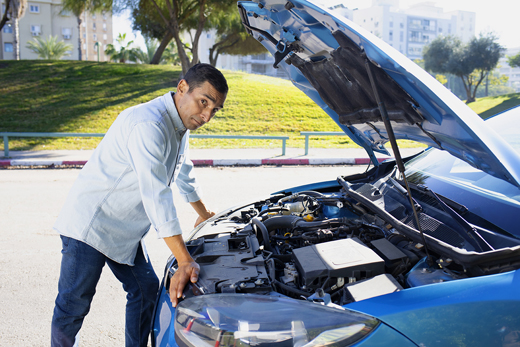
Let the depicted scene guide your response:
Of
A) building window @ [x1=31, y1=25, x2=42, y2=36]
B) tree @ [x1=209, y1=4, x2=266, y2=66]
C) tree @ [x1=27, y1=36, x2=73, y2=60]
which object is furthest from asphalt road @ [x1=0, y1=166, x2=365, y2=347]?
building window @ [x1=31, y1=25, x2=42, y2=36]

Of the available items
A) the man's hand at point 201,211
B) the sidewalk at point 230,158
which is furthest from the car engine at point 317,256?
the sidewalk at point 230,158

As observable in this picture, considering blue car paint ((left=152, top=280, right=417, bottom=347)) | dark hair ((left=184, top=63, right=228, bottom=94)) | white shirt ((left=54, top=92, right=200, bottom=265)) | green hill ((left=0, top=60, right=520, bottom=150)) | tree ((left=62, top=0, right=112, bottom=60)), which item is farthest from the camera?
tree ((left=62, top=0, right=112, bottom=60))

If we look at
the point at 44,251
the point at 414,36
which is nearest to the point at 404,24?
the point at 414,36

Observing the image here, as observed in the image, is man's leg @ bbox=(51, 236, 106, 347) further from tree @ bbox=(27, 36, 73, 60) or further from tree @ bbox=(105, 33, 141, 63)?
tree @ bbox=(27, 36, 73, 60)

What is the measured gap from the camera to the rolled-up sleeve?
1.79 m

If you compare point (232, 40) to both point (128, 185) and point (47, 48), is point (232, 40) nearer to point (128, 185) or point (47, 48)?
point (128, 185)

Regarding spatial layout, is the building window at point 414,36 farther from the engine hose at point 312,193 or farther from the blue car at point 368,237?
the blue car at point 368,237

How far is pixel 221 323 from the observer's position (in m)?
1.39

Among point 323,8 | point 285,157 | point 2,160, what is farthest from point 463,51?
point 323,8

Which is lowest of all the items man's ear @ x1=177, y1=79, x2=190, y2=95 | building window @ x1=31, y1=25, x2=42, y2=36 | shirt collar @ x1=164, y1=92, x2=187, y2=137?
shirt collar @ x1=164, y1=92, x2=187, y2=137

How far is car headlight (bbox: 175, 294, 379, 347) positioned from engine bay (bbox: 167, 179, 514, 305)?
0.17 m

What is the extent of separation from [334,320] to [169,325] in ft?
2.36

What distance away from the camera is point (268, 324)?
1360 mm

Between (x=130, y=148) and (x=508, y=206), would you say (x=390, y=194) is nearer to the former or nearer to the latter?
(x=508, y=206)
